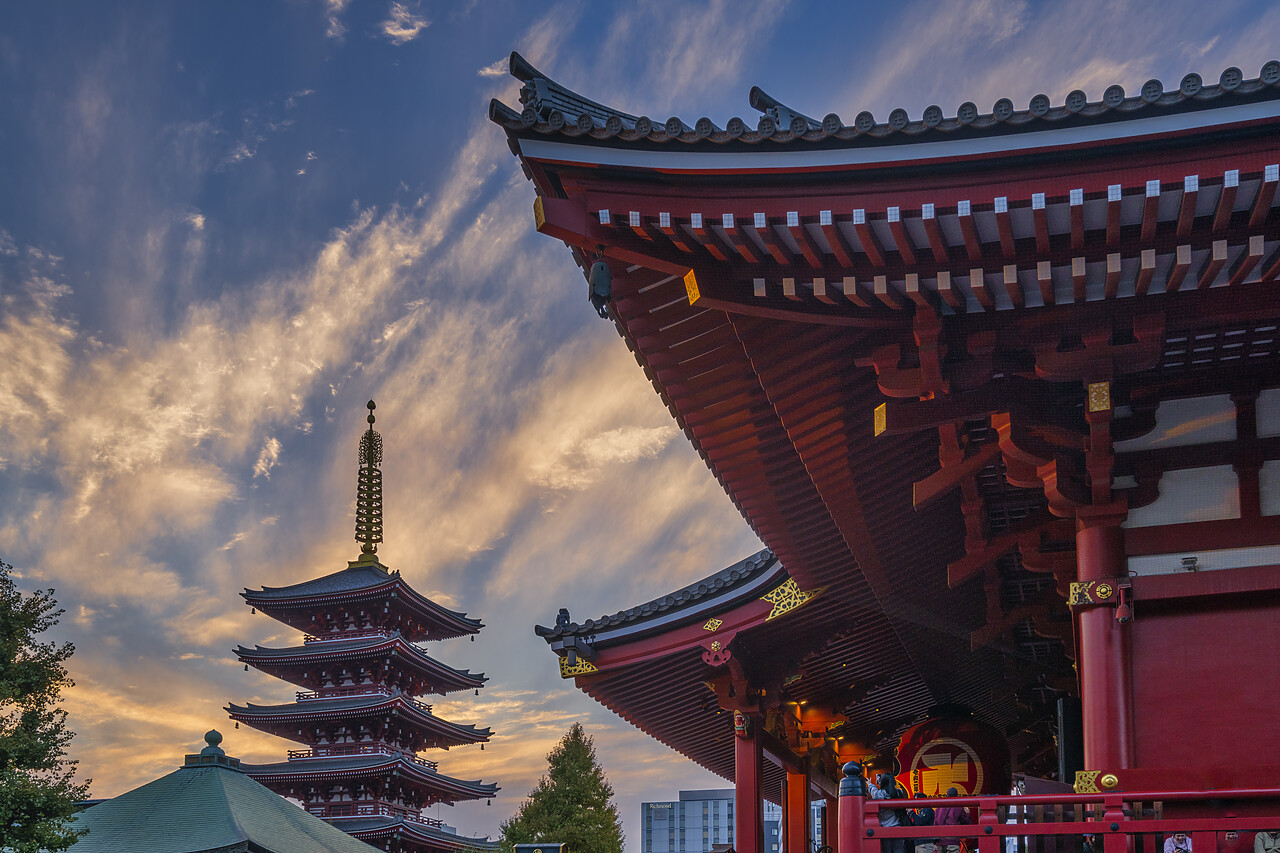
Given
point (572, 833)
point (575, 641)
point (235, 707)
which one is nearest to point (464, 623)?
point (235, 707)

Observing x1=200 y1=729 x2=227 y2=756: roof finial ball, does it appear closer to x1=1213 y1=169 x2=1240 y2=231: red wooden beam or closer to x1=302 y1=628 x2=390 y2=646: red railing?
x1=302 y1=628 x2=390 y2=646: red railing

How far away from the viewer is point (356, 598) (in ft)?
149

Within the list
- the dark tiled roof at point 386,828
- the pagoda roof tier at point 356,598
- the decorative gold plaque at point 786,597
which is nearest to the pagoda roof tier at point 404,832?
the dark tiled roof at point 386,828

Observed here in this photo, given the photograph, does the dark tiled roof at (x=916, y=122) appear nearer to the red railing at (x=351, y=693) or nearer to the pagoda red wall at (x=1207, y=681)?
the pagoda red wall at (x=1207, y=681)

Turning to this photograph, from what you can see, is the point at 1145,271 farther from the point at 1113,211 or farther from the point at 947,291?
the point at 947,291

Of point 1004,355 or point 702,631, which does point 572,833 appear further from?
point 1004,355

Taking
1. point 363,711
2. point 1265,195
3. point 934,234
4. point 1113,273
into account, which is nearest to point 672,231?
point 934,234

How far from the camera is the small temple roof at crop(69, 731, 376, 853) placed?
28.4 m

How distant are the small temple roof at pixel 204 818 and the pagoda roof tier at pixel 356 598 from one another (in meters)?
12.9

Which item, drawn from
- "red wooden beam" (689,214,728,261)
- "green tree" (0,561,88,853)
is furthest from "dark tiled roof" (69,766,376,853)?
"red wooden beam" (689,214,728,261)

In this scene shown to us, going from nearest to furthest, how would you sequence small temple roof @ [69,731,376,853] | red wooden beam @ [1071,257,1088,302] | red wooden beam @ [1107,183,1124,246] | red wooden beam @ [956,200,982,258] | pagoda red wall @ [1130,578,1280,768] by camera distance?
1. red wooden beam @ [1107,183,1124,246]
2. red wooden beam @ [956,200,982,258]
3. red wooden beam @ [1071,257,1088,302]
4. pagoda red wall @ [1130,578,1280,768]
5. small temple roof @ [69,731,376,853]

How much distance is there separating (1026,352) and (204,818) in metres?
27.6

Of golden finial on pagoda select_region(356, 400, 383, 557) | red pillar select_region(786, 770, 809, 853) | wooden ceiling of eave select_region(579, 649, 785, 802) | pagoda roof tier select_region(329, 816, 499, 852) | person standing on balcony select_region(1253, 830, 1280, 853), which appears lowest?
pagoda roof tier select_region(329, 816, 499, 852)

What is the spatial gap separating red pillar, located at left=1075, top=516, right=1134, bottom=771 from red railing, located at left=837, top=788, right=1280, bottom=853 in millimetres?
721
